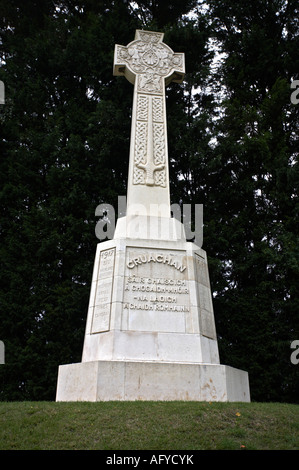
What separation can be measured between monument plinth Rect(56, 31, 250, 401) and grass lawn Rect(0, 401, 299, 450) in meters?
0.65


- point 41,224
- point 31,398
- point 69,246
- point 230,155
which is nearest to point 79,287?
point 69,246

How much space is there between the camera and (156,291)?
25.9 ft

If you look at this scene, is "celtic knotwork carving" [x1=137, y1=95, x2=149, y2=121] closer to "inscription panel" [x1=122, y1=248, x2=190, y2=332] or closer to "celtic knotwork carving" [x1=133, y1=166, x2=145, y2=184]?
"celtic knotwork carving" [x1=133, y1=166, x2=145, y2=184]

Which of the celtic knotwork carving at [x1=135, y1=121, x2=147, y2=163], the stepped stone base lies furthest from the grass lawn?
the celtic knotwork carving at [x1=135, y1=121, x2=147, y2=163]

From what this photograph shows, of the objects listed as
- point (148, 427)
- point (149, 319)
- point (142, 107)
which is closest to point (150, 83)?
point (142, 107)

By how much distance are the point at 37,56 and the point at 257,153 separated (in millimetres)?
8117

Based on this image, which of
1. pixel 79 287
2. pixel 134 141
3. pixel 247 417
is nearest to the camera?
pixel 247 417

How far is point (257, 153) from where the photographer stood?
14242mm

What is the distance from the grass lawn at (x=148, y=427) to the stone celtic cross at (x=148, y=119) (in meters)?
4.11

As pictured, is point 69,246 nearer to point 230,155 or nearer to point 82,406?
point 230,155

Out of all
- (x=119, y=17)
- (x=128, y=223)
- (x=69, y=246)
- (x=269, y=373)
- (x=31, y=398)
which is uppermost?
(x=119, y=17)

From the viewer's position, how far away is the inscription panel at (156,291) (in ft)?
25.1

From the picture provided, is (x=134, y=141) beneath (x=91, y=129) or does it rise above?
beneath

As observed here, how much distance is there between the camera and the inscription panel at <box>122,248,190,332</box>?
7.64 meters
